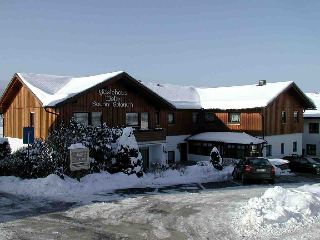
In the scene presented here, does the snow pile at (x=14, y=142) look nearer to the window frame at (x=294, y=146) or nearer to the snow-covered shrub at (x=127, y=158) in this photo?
the snow-covered shrub at (x=127, y=158)

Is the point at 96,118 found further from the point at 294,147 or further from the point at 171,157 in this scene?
the point at 294,147

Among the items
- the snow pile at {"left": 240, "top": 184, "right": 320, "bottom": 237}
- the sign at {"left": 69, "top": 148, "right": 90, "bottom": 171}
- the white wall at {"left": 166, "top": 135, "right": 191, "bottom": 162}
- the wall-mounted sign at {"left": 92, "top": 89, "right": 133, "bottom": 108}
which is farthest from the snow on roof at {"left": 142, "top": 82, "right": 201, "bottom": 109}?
the snow pile at {"left": 240, "top": 184, "right": 320, "bottom": 237}

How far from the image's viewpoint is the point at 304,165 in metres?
28.7

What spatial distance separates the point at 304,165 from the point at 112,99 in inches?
622

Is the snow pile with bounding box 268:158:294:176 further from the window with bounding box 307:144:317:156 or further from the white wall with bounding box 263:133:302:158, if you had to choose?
the window with bounding box 307:144:317:156

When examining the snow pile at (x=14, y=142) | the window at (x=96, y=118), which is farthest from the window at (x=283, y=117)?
the snow pile at (x=14, y=142)

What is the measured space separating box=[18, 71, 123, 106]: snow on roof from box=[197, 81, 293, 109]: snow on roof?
13332 millimetres

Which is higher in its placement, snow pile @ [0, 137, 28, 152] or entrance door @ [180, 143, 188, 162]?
snow pile @ [0, 137, 28, 152]

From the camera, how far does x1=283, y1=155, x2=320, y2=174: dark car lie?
1104 inches

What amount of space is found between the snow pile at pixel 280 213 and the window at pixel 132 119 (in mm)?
15077

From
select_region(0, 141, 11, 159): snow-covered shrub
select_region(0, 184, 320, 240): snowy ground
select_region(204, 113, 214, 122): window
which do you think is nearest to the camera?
select_region(0, 184, 320, 240): snowy ground

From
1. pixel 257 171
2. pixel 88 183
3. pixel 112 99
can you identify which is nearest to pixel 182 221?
pixel 88 183

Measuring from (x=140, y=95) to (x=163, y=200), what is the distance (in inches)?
532

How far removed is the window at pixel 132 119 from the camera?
26.5 metres
